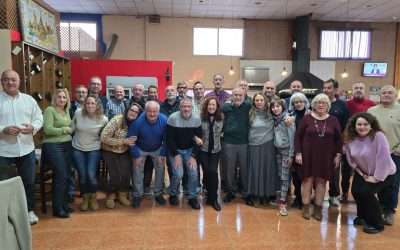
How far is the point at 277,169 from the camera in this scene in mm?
3863

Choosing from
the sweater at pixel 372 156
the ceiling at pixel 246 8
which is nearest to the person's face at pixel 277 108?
the sweater at pixel 372 156

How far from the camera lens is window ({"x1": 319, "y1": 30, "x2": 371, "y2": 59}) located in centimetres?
1116

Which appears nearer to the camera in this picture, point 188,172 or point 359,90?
point 188,172

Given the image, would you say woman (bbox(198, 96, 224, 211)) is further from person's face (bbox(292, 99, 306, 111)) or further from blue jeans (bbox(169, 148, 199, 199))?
person's face (bbox(292, 99, 306, 111))

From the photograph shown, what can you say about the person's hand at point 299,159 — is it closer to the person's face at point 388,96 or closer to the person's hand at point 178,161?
the person's face at point 388,96

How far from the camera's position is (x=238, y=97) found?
12.6 feet

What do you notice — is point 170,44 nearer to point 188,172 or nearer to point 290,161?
point 188,172

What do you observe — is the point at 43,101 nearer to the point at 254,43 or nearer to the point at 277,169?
the point at 277,169

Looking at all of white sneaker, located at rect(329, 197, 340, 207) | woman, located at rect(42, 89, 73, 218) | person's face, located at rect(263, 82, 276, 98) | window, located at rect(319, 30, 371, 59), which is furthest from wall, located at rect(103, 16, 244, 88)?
woman, located at rect(42, 89, 73, 218)

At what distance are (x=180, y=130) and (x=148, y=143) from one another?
428 mm

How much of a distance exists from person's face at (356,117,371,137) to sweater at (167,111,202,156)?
176 cm

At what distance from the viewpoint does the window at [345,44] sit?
11.2 metres

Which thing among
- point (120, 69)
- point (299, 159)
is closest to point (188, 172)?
point (299, 159)

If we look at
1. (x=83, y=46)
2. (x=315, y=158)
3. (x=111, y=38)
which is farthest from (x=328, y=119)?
(x=111, y=38)
